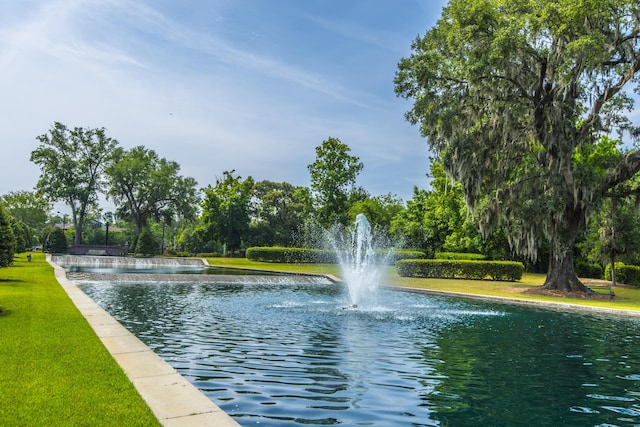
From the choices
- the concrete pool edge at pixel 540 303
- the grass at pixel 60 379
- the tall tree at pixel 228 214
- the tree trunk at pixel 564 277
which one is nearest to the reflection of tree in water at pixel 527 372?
the concrete pool edge at pixel 540 303

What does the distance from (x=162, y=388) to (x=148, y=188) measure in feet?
198

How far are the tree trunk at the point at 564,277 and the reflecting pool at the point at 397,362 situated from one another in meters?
7.63

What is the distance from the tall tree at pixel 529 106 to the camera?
19.2m

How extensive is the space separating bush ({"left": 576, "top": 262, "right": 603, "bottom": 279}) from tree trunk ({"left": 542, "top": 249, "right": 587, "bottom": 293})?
53.0 feet

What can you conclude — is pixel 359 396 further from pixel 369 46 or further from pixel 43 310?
pixel 369 46

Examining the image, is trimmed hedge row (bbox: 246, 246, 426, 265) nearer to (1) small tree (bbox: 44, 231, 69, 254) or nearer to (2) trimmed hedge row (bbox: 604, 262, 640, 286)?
(1) small tree (bbox: 44, 231, 69, 254)

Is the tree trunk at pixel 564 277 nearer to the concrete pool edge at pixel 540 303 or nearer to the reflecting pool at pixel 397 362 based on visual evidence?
the concrete pool edge at pixel 540 303

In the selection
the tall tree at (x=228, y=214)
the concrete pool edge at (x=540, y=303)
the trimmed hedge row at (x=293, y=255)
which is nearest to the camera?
the concrete pool edge at (x=540, y=303)

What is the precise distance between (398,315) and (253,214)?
54848mm

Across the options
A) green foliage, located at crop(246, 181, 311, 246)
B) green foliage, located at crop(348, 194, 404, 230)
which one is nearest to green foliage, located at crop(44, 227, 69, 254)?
green foliage, located at crop(246, 181, 311, 246)

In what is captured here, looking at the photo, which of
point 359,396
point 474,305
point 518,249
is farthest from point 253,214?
point 359,396

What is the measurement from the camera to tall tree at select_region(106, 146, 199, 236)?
2397 inches

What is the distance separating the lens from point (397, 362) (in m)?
8.14

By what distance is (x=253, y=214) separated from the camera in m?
67.5
